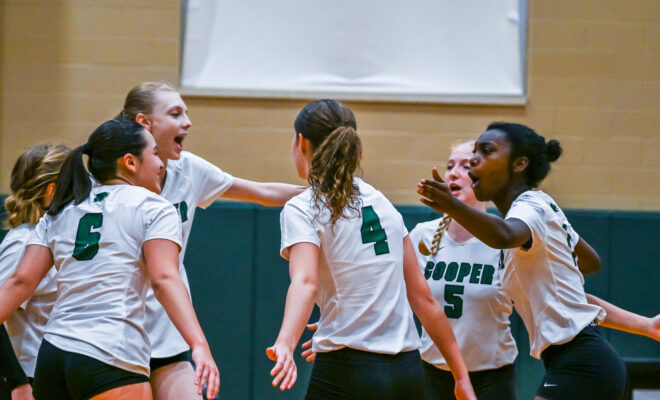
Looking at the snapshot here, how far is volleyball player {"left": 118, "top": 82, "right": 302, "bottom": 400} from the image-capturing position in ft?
10.4

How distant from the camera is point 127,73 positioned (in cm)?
547

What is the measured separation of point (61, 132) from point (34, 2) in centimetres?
95

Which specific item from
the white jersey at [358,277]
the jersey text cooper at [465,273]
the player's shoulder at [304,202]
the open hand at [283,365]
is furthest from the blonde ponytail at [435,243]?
the open hand at [283,365]

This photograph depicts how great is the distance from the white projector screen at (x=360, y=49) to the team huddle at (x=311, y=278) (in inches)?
86.8

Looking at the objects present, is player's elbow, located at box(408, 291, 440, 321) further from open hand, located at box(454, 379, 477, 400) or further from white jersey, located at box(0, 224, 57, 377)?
white jersey, located at box(0, 224, 57, 377)

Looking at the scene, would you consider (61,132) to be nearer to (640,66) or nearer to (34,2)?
(34,2)

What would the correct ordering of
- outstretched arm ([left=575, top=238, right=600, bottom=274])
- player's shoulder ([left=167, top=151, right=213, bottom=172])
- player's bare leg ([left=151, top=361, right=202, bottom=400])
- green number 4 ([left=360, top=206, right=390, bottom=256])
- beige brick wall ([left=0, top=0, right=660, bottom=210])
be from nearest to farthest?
green number 4 ([left=360, top=206, right=390, bottom=256]) → player's bare leg ([left=151, top=361, right=202, bottom=400]) → outstretched arm ([left=575, top=238, right=600, bottom=274]) → player's shoulder ([left=167, top=151, right=213, bottom=172]) → beige brick wall ([left=0, top=0, right=660, bottom=210])

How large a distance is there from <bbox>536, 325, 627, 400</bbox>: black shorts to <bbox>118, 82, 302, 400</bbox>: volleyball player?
142 centimetres

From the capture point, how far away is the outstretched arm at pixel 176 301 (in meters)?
2.37

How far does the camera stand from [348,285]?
2.56 metres

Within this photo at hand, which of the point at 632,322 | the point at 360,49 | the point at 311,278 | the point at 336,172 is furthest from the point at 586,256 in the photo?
the point at 360,49

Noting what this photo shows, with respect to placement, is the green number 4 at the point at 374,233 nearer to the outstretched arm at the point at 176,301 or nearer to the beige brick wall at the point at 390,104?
the outstretched arm at the point at 176,301

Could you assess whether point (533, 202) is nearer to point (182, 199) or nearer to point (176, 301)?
point (176, 301)

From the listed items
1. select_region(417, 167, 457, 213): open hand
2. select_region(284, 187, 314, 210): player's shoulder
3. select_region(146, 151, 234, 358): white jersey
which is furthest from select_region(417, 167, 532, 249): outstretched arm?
select_region(146, 151, 234, 358): white jersey
